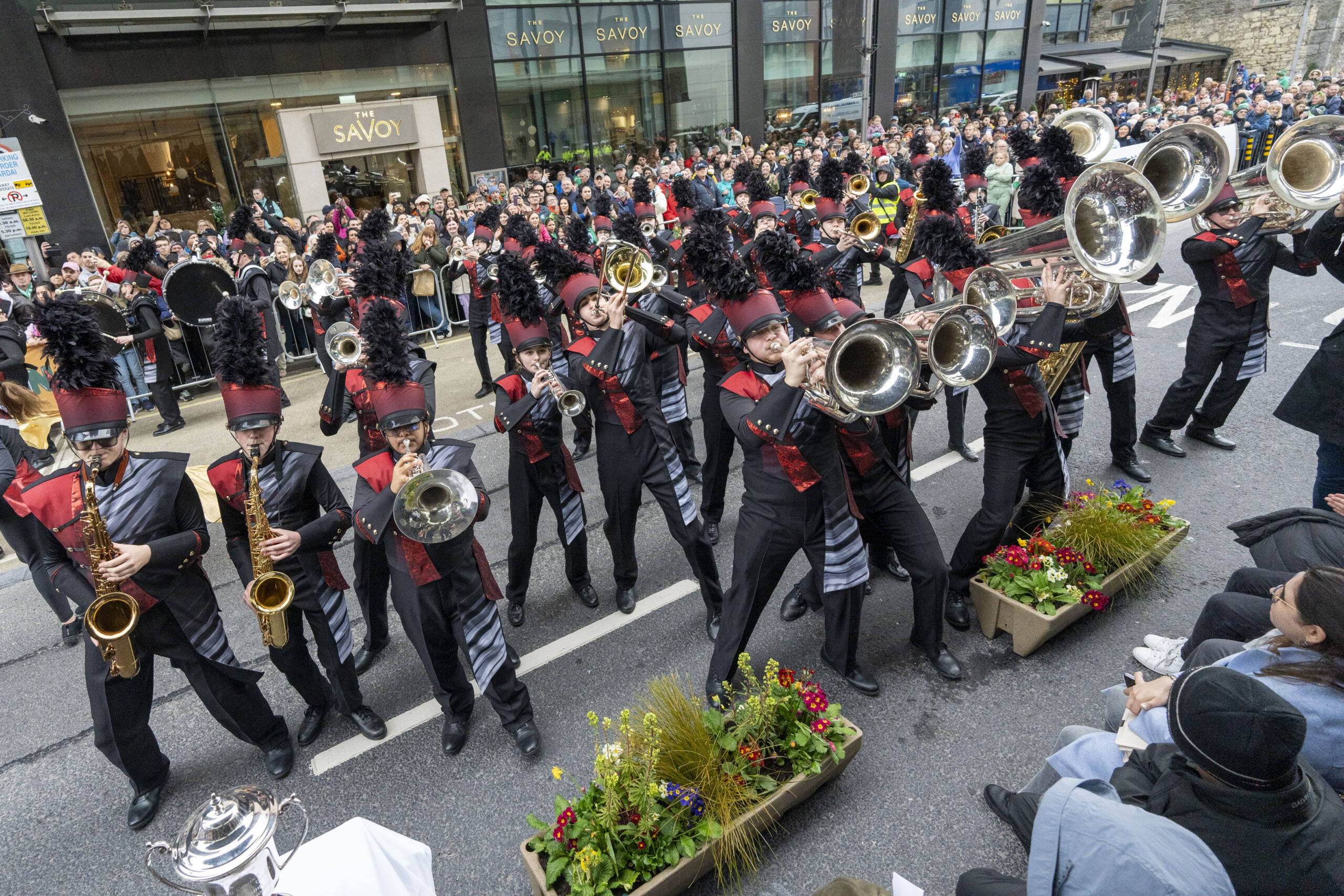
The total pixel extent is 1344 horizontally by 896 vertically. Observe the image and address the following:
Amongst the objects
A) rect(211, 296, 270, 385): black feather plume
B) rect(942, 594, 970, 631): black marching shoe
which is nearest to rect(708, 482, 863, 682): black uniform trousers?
rect(942, 594, 970, 631): black marching shoe

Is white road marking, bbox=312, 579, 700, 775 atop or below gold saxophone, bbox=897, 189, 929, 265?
below

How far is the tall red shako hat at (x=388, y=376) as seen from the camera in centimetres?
381

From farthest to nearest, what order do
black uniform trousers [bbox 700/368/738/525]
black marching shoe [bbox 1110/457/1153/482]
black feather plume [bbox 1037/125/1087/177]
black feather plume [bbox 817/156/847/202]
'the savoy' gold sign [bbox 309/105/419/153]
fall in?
1. 'the savoy' gold sign [bbox 309/105/419/153]
2. black feather plume [bbox 817/156/847/202]
3. black marching shoe [bbox 1110/457/1153/482]
4. black uniform trousers [bbox 700/368/738/525]
5. black feather plume [bbox 1037/125/1087/177]

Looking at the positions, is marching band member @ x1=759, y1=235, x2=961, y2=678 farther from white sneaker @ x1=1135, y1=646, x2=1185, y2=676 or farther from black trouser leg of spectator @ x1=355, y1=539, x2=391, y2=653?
black trouser leg of spectator @ x1=355, y1=539, x2=391, y2=653

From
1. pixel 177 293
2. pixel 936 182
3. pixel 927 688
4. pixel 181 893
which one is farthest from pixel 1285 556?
pixel 177 293

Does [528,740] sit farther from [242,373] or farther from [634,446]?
[242,373]

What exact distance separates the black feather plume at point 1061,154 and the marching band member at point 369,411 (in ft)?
15.6

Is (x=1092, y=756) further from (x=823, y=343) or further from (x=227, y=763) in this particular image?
(x=227, y=763)

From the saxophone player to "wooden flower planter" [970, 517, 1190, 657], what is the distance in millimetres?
3997

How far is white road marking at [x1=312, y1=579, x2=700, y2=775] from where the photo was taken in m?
4.16

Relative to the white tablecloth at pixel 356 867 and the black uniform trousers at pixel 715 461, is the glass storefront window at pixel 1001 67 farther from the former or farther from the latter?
the white tablecloth at pixel 356 867

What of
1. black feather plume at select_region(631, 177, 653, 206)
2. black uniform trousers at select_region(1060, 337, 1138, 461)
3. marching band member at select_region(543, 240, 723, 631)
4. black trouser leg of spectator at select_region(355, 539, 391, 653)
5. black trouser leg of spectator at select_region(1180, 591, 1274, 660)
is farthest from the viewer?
black feather plume at select_region(631, 177, 653, 206)

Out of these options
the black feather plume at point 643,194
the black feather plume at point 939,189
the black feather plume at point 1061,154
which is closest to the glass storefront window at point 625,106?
the black feather plume at point 643,194

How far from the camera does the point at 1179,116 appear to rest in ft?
67.7
